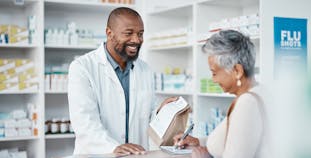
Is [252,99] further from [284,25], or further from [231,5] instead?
[231,5]

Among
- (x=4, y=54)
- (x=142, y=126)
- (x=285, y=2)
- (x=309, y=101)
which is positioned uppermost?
(x=285, y=2)

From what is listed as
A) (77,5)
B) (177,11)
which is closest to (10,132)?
(77,5)

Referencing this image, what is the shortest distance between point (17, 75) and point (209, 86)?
178cm

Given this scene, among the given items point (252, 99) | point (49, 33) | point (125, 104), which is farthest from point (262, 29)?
point (49, 33)

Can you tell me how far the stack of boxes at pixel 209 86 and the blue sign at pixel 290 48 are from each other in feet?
2.08

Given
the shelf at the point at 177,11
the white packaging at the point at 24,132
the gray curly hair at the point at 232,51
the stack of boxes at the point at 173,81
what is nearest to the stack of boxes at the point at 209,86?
the stack of boxes at the point at 173,81

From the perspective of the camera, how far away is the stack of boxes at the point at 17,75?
402 centimetres

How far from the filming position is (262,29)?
10.3ft

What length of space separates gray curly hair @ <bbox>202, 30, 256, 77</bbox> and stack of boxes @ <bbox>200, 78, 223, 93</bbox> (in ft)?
6.78

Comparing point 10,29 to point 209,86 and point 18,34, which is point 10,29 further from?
point 209,86

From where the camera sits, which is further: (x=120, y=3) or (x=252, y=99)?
(x=120, y=3)

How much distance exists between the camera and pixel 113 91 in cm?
266

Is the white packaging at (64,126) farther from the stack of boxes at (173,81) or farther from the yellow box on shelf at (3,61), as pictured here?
the stack of boxes at (173,81)

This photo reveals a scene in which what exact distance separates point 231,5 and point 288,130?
8.11ft
